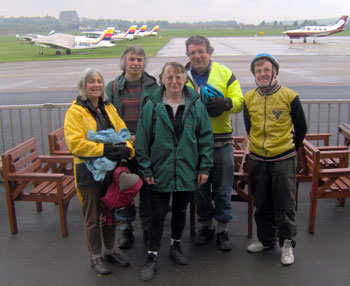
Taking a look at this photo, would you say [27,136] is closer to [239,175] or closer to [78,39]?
[239,175]

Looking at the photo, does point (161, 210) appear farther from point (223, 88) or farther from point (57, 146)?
point (57, 146)

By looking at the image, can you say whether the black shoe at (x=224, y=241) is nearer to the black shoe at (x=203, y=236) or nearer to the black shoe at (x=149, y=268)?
the black shoe at (x=203, y=236)

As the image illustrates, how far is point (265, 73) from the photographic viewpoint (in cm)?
324

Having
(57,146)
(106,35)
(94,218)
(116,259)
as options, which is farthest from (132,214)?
(106,35)

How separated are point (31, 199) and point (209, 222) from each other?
79.9 inches

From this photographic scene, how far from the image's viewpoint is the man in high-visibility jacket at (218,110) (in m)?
3.37

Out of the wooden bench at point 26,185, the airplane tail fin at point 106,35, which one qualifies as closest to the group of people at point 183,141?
the wooden bench at point 26,185

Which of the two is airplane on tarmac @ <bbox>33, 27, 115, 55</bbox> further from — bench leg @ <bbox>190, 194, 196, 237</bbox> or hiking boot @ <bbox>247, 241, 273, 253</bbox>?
hiking boot @ <bbox>247, 241, 273, 253</bbox>

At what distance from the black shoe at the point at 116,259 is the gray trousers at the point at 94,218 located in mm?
98

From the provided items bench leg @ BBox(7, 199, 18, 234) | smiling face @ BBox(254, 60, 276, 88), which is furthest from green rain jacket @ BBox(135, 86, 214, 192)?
bench leg @ BBox(7, 199, 18, 234)

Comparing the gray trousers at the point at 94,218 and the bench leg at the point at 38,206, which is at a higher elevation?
the gray trousers at the point at 94,218

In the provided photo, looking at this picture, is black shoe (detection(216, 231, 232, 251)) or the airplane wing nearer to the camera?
black shoe (detection(216, 231, 232, 251))

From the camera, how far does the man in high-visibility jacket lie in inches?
133

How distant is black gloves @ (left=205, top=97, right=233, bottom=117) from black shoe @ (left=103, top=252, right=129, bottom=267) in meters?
1.62
